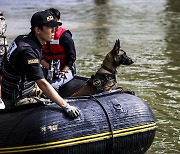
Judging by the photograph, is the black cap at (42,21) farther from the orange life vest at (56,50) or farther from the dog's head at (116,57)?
the orange life vest at (56,50)

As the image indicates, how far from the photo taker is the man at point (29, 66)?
5.43 meters

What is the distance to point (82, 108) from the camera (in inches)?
220

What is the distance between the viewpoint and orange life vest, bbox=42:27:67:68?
23.0ft

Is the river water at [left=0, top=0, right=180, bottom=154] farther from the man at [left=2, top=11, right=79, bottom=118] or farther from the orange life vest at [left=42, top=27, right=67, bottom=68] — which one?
the man at [left=2, top=11, right=79, bottom=118]

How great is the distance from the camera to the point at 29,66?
17.7 ft

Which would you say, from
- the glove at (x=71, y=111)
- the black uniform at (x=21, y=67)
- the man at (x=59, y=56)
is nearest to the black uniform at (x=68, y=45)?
the man at (x=59, y=56)

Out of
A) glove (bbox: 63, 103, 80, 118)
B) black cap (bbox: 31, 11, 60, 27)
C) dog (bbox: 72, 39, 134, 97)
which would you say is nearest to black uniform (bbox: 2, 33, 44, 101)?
black cap (bbox: 31, 11, 60, 27)

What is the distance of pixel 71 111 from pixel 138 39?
12.3 meters

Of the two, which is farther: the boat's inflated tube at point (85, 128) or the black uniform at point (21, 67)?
the black uniform at point (21, 67)

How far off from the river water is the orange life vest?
1934 mm

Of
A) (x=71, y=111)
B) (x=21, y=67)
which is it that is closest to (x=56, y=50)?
(x=21, y=67)

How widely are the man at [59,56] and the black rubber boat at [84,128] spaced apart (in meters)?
1.33

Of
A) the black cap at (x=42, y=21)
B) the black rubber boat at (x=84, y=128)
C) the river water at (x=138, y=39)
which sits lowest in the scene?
the river water at (x=138, y=39)

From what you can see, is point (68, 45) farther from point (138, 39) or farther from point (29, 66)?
point (138, 39)
